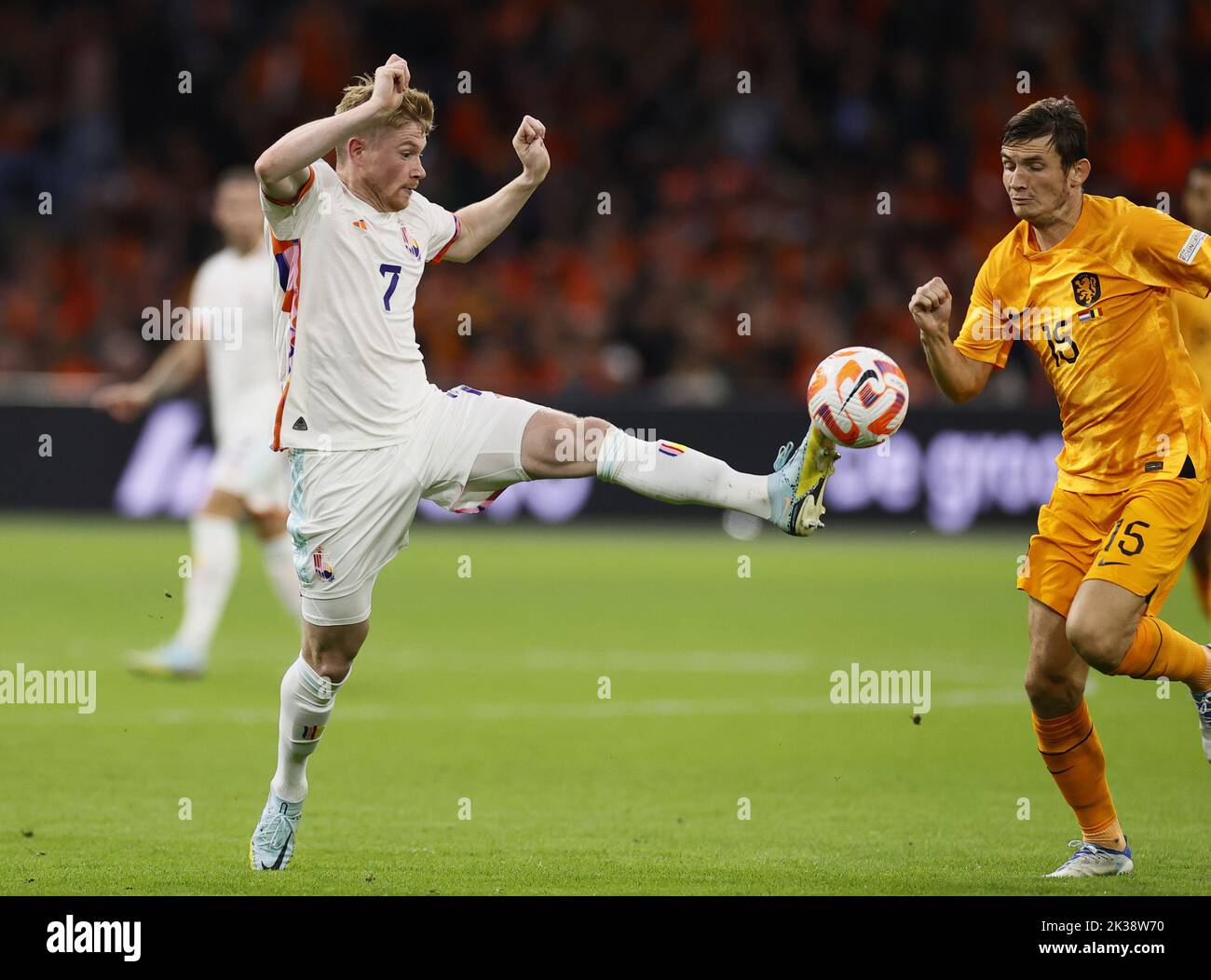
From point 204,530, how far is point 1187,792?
5725 mm

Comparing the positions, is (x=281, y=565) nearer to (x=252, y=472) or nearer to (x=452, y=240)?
(x=252, y=472)

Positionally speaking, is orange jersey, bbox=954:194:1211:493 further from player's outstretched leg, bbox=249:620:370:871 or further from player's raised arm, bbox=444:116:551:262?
player's outstretched leg, bbox=249:620:370:871

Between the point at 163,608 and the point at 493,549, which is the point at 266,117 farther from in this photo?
the point at 163,608

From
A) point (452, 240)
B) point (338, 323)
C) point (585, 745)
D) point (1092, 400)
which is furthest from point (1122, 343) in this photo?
point (585, 745)

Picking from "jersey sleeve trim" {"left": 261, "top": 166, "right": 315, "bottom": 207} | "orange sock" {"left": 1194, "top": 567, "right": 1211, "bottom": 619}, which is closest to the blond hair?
"jersey sleeve trim" {"left": 261, "top": 166, "right": 315, "bottom": 207}

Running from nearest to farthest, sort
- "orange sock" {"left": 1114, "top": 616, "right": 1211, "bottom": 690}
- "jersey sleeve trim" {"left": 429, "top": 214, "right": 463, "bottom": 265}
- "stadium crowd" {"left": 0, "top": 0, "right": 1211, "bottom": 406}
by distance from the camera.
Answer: "orange sock" {"left": 1114, "top": 616, "right": 1211, "bottom": 690}, "jersey sleeve trim" {"left": 429, "top": 214, "right": 463, "bottom": 265}, "stadium crowd" {"left": 0, "top": 0, "right": 1211, "bottom": 406}

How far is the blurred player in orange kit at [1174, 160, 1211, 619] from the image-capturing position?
26.5ft

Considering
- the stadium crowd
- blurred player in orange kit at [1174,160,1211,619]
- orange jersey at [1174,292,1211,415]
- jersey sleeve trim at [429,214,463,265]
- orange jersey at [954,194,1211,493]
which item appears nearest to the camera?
orange jersey at [954,194,1211,493]

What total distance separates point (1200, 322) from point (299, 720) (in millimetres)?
4853

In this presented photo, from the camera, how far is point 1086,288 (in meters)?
6.21

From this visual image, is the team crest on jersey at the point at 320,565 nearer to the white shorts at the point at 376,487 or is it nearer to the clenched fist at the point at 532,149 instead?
the white shorts at the point at 376,487

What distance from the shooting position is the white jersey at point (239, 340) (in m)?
10.7

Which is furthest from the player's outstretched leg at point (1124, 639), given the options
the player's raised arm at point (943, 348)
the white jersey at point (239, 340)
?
the white jersey at point (239, 340)

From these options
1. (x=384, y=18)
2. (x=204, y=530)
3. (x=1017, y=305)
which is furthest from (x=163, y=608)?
(x=384, y=18)
